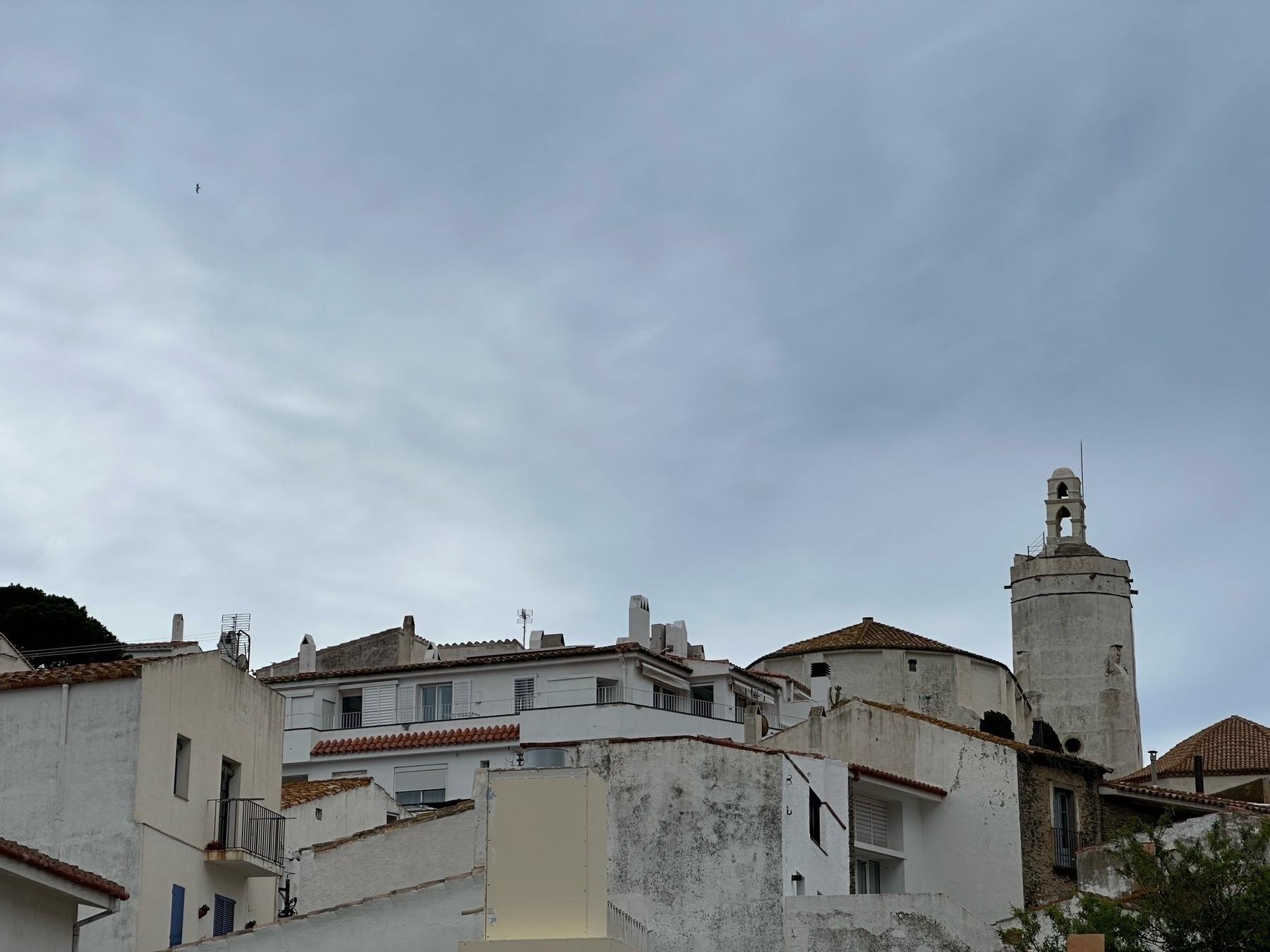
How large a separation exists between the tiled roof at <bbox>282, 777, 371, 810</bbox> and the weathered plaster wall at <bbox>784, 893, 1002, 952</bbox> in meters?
13.3

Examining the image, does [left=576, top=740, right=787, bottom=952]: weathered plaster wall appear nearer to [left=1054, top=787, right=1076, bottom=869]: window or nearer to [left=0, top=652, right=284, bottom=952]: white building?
[left=0, top=652, right=284, bottom=952]: white building

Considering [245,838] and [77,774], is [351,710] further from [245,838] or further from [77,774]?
[77,774]

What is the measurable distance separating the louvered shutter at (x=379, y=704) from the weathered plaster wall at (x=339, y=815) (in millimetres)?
11075

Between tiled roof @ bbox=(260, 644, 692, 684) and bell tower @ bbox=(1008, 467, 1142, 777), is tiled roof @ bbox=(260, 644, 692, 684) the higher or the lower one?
the lower one

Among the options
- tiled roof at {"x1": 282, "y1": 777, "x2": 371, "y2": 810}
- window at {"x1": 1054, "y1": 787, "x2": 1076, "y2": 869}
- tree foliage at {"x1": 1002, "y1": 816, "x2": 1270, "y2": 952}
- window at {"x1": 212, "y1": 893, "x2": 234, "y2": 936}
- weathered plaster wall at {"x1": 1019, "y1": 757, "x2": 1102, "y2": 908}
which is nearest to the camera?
tree foliage at {"x1": 1002, "y1": 816, "x2": 1270, "y2": 952}

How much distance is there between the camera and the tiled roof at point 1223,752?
63656mm

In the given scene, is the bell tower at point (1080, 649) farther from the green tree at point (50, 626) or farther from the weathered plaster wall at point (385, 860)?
the weathered plaster wall at point (385, 860)

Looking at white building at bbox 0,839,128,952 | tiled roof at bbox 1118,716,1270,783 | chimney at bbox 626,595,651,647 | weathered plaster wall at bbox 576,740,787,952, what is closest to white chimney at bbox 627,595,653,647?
chimney at bbox 626,595,651,647

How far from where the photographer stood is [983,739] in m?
48.5

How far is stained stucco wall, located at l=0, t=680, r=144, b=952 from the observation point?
32.2 metres

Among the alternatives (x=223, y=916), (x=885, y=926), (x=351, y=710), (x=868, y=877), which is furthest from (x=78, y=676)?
(x=351, y=710)

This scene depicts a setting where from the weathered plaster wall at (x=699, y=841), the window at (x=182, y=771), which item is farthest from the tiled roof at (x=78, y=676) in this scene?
the weathered plaster wall at (x=699, y=841)

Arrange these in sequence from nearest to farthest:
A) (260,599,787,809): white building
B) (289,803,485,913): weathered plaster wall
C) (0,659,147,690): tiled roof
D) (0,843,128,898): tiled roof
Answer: (0,843,128,898): tiled roof, (0,659,147,690): tiled roof, (289,803,485,913): weathered plaster wall, (260,599,787,809): white building

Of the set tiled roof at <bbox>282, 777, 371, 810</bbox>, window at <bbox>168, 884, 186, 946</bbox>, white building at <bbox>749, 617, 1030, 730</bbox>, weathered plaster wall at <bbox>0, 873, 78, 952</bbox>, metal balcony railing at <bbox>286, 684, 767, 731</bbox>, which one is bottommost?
weathered plaster wall at <bbox>0, 873, 78, 952</bbox>
